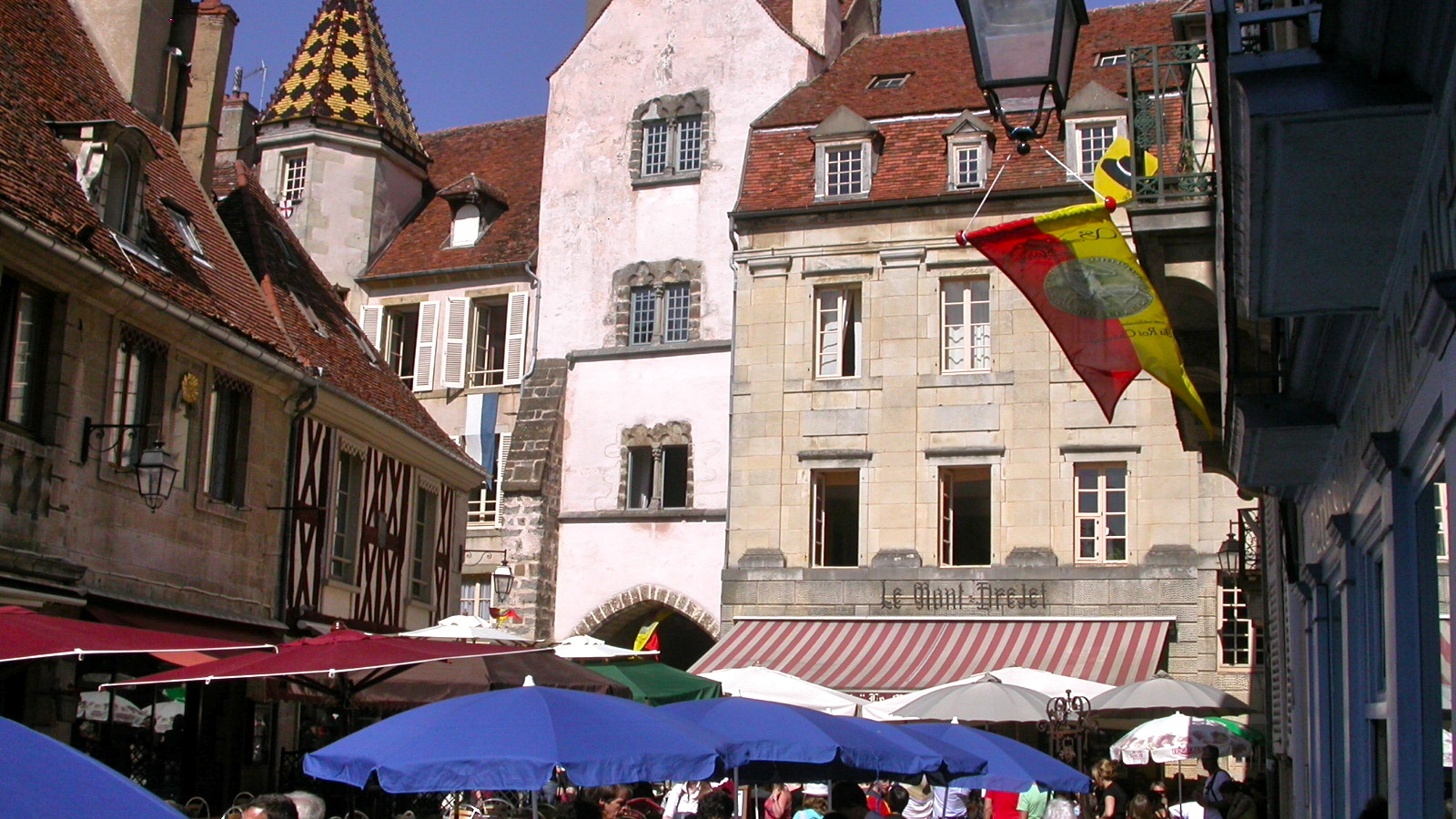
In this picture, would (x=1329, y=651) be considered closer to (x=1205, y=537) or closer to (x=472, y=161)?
(x=1205, y=537)

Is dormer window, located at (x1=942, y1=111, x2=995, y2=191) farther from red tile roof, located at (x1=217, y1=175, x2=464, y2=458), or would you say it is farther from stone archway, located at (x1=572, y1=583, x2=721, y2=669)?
red tile roof, located at (x1=217, y1=175, x2=464, y2=458)

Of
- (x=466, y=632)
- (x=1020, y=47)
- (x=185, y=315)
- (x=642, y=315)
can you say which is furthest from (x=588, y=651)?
(x=642, y=315)

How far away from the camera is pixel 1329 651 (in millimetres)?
8297

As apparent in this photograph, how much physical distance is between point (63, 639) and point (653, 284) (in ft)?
64.5

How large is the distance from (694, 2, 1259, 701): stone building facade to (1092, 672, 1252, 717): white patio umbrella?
4.83 metres

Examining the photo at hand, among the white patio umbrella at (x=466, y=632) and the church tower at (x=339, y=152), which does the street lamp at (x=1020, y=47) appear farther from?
the church tower at (x=339, y=152)

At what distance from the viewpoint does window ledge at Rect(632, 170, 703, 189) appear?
29078mm

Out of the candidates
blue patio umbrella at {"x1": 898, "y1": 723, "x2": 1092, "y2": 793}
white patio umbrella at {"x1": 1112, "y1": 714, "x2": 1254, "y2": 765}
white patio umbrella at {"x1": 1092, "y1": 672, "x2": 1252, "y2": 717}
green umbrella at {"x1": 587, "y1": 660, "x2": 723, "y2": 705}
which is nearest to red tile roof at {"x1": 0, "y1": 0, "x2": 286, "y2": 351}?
green umbrella at {"x1": 587, "y1": 660, "x2": 723, "y2": 705}

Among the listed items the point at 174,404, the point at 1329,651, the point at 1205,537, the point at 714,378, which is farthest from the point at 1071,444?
the point at 1329,651

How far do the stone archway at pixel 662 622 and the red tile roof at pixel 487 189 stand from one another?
7038 mm

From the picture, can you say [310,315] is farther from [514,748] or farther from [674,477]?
[514,748]

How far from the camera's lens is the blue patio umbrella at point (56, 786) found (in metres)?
2.41

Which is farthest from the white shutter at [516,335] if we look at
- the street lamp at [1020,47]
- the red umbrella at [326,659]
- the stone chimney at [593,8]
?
the street lamp at [1020,47]

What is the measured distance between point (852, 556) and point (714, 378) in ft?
14.5
